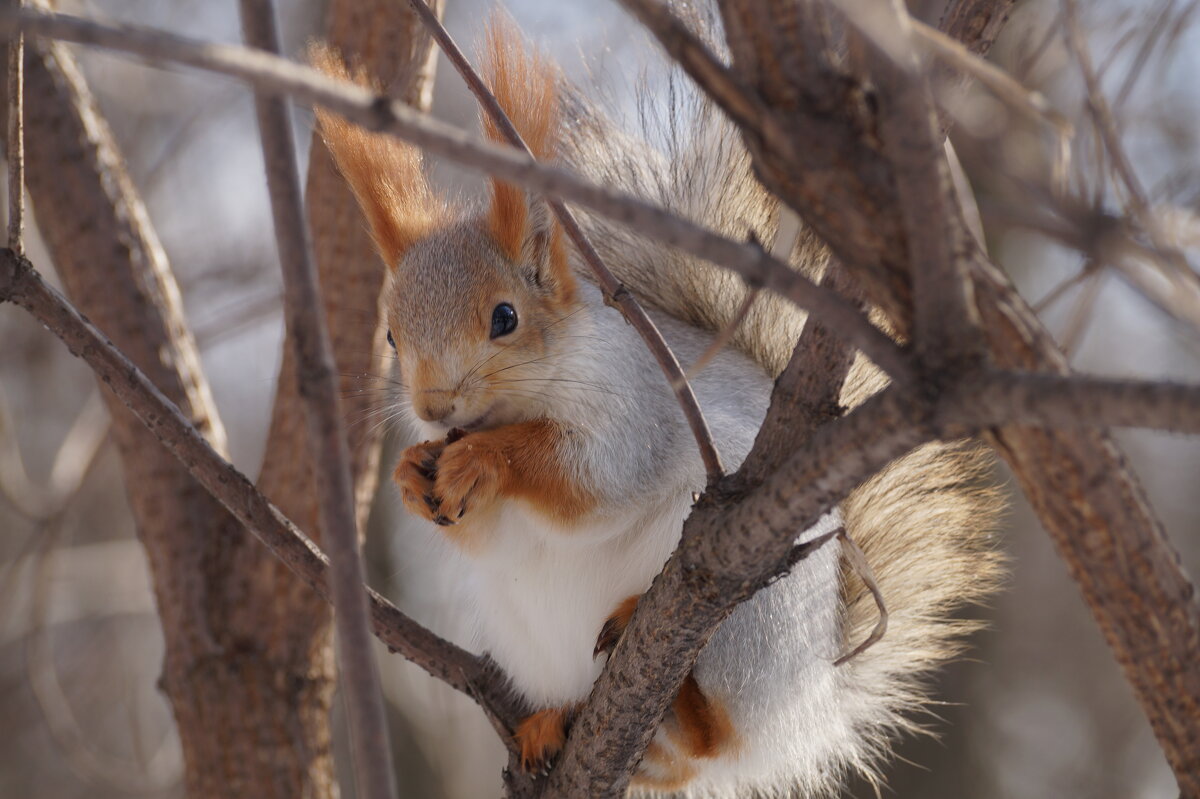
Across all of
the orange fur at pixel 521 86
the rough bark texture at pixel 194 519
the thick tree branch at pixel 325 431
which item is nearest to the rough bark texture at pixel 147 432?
the rough bark texture at pixel 194 519

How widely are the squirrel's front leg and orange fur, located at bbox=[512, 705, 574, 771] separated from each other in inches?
11.2

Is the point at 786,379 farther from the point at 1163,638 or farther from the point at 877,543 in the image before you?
the point at 877,543

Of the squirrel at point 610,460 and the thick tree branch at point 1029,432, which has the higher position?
the squirrel at point 610,460

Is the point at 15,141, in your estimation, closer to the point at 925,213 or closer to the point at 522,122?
the point at 522,122

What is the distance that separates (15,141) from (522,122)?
1.85 feet

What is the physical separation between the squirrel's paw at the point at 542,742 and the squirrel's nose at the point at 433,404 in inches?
18.5

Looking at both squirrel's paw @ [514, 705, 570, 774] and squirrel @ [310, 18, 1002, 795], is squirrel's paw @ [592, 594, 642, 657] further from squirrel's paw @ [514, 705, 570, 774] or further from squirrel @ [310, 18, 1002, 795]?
squirrel's paw @ [514, 705, 570, 774]

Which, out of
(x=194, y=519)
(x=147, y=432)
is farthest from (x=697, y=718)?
(x=147, y=432)

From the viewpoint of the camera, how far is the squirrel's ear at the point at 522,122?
54.1 inches

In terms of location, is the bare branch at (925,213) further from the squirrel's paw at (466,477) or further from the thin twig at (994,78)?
the squirrel's paw at (466,477)

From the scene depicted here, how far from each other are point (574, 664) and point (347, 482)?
43.1 inches

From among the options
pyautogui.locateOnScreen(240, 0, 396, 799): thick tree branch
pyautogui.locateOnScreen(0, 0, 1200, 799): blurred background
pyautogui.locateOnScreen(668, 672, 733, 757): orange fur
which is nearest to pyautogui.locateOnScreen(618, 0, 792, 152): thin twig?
pyautogui.locateOnScreen(240, 0, 396, 799): thick tree branch

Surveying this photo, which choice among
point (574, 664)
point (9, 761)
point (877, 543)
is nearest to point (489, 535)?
point (574, 664)

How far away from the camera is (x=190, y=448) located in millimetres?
1374
